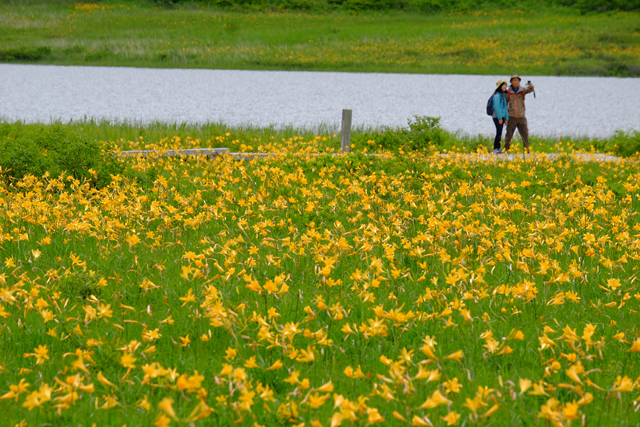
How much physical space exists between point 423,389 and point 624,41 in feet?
193

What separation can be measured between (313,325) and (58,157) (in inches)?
249

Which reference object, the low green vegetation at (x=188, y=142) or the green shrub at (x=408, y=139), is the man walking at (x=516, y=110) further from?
the green shrub at (x=408, y=139)

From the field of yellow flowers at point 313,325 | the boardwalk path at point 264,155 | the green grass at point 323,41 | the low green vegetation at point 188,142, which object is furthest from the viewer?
the green grass at point 323,41

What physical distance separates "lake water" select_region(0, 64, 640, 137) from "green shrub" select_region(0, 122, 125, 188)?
775 centimetres

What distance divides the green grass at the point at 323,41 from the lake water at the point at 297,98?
4832 mm

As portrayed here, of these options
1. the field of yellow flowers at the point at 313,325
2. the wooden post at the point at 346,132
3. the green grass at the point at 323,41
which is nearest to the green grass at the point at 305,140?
the wooden post at the point at 346,132

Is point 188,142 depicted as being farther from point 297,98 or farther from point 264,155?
point 297,98

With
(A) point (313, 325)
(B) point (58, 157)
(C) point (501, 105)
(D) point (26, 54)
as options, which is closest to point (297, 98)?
(C) point (501, 105)

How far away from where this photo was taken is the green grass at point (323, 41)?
43750 millimetres

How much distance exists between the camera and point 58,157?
8.27 metres

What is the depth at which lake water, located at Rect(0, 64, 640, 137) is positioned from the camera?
19859 millimetres

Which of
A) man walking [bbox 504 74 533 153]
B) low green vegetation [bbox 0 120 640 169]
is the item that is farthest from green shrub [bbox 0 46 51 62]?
man walking [bbox 504 74 533 153]

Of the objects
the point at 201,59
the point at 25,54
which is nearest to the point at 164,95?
the point at 201,59

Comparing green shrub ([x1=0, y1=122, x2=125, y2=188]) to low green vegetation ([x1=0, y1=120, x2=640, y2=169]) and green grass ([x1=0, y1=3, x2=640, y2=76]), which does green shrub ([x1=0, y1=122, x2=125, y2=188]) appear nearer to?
low green vegetation ([x1=0, y1=120, x2=640, y2=169])
